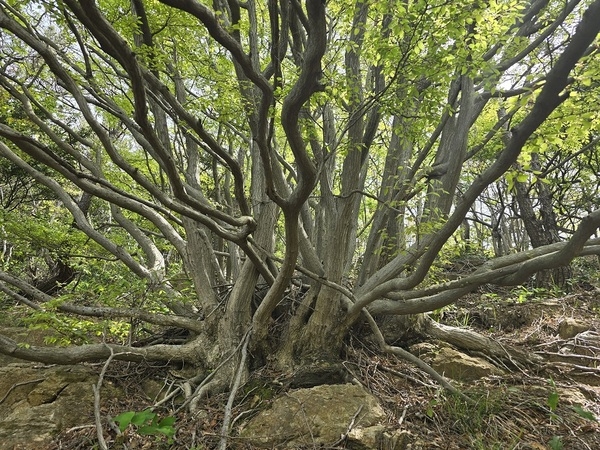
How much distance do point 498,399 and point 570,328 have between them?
186 centimetres

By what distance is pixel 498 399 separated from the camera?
3.22m

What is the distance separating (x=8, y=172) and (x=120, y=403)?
25.6 ft

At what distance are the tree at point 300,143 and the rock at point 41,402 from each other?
0.34 metres

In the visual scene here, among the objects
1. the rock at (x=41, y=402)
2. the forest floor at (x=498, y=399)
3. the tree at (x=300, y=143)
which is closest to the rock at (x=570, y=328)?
the forest floor at (x=498, y=399)

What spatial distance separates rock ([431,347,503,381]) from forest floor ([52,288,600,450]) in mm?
99

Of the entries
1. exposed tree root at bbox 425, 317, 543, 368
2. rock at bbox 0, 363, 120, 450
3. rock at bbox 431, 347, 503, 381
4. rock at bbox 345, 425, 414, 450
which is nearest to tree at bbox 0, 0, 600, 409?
exposed tree root at bbox 425, 317, 543, 368

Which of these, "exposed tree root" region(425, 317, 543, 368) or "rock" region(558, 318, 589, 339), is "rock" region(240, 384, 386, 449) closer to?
"exposed tree root" region(425, 317, 543, 368)

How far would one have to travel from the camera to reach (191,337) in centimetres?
460

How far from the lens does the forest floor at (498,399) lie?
2850 mm

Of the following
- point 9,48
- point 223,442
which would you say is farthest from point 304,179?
point 9,48

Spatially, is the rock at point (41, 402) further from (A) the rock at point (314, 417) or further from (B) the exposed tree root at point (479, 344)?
(B) the exposed tree root at point (479, 344)

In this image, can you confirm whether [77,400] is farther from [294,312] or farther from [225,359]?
[294,312]

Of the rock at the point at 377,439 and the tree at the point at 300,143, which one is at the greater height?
the tree at the point at 300,143

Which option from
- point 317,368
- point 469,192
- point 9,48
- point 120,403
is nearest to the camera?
point 469,192
